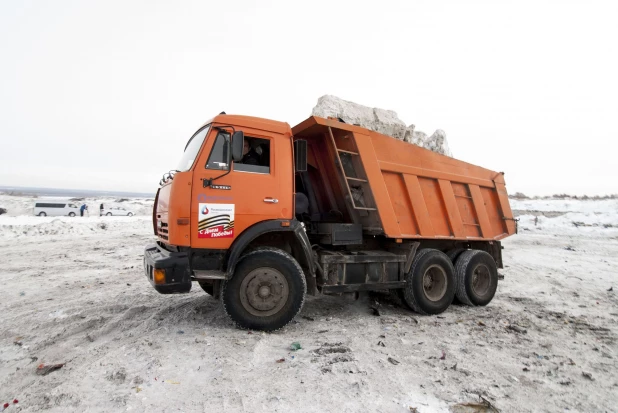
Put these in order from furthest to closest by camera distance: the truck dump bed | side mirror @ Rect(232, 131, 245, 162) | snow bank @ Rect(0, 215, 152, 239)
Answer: snow bank @ Rect(0, 215, 152, 239), the truck dump bed, side mirror @ Rect(232, 131, 245, 162)

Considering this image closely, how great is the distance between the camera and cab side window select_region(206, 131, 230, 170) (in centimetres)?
467

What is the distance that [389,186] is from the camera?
584cm

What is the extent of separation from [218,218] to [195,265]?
652 millimetres

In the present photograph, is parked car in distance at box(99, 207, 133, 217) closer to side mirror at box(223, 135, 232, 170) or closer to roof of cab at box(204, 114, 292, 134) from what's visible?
roof of cab at box(204, 114, 292, 134)

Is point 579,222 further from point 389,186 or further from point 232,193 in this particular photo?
point 232,193

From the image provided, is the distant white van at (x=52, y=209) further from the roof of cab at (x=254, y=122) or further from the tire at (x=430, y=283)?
the tire at (x=430, y=283)

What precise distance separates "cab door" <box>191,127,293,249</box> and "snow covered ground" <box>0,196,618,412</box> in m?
1.35

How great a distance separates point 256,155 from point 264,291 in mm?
1834

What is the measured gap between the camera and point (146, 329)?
4781mm

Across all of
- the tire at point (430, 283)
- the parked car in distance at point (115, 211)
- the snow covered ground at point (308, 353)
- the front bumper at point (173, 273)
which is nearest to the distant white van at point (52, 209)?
the parked car in distance at point (115, 211)

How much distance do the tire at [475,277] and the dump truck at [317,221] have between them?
2 cm

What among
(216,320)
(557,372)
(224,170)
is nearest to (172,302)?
(216,320)

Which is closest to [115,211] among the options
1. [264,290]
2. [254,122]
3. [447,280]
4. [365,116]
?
[365,116]

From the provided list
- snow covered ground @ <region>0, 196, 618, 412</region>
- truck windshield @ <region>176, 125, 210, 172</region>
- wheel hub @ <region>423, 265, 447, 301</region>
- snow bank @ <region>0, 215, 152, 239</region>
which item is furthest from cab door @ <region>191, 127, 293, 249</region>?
snow bank @ <region>0, 215, 152, 239</region>
